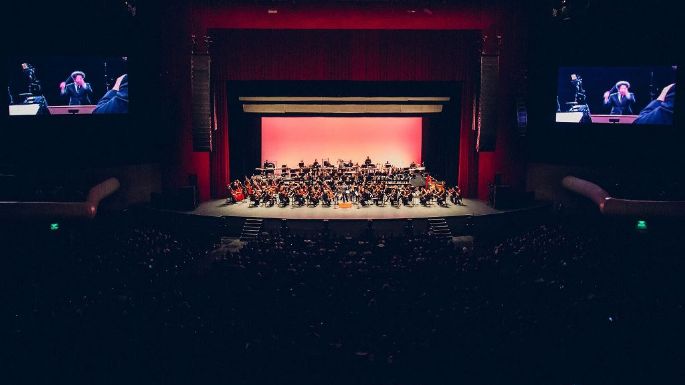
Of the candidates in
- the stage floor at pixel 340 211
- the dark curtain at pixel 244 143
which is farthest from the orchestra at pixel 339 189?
the dark curtain at pixel 244 143

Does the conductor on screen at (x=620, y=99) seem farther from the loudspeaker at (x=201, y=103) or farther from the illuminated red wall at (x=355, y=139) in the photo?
the loudspeaker at (x=201, y=103)

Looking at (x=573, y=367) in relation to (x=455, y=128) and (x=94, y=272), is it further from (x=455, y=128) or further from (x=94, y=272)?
(x=455, y=128)

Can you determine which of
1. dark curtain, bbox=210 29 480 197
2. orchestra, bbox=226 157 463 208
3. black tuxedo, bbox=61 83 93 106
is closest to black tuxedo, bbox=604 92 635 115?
dark curtain, bbox=210 29 480 197

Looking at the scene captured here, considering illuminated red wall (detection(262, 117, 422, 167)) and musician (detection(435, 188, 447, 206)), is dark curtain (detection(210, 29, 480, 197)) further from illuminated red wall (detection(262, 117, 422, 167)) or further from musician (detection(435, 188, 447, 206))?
musician (detection(435, 188, 447, 206))

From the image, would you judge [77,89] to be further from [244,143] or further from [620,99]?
[620,99]

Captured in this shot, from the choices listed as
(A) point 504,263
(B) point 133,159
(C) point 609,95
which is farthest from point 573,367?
(B) point 133,159

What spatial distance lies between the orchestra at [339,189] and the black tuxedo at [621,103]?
5.21m

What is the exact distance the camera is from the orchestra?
17.4 meters

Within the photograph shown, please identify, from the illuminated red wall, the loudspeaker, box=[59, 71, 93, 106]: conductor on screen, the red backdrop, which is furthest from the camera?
the illuminated red wall

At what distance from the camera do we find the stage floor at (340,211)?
15992 mm

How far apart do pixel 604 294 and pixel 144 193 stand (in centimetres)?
1433

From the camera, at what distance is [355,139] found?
71.3 feet

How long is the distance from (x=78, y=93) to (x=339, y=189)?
324 inches

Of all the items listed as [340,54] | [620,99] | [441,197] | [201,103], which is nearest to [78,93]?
[201,103]
